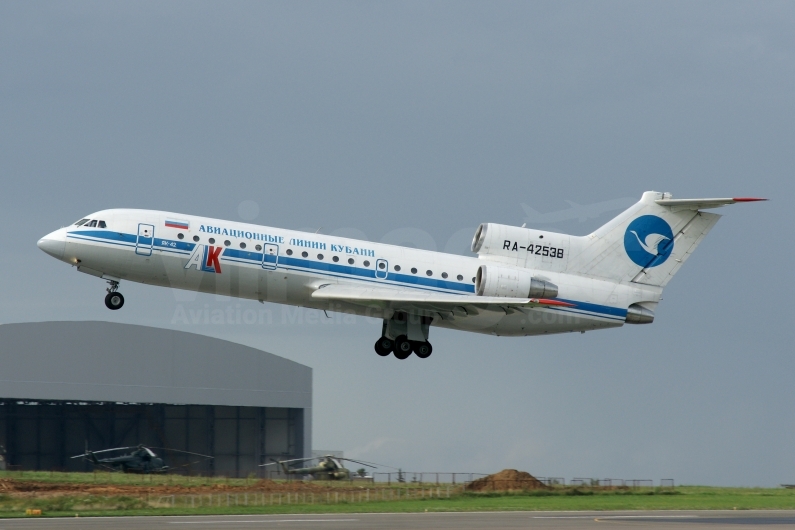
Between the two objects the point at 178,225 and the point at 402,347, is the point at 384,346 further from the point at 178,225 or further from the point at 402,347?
the point at 178,225

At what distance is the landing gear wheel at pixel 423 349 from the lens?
3925cm

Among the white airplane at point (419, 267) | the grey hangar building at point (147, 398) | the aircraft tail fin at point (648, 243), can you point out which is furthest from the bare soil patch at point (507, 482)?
the grey hangar building at point (147, 398)

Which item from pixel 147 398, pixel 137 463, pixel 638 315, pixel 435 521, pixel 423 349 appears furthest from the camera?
pixel 147 398

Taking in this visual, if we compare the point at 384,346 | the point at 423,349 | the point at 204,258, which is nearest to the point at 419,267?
the point at 423,349

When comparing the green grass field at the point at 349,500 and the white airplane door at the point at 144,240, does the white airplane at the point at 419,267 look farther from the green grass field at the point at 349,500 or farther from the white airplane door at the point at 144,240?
the green grass field at the point at 349,500

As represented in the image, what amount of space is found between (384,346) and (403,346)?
834 millimetres

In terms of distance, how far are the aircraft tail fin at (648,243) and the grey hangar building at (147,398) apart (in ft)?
84.0

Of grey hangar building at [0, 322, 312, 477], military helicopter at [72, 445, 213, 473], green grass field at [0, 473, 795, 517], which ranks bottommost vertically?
green grass field at [0, 473, 795, 517]

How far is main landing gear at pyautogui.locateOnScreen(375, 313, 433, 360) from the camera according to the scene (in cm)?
3881

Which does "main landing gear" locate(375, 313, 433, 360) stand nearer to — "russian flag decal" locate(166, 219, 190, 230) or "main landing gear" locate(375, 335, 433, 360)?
"main landing gear" locate(375, 335, 433, 360)

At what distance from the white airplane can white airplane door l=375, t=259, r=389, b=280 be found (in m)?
0.03

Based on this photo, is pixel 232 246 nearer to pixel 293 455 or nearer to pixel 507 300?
pixel 507 300

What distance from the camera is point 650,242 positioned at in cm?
4103

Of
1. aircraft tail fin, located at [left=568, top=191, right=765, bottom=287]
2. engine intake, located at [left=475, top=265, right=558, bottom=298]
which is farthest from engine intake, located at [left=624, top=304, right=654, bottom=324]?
engine intake, located at [left=475, top=265, right=558, bottom=298]
